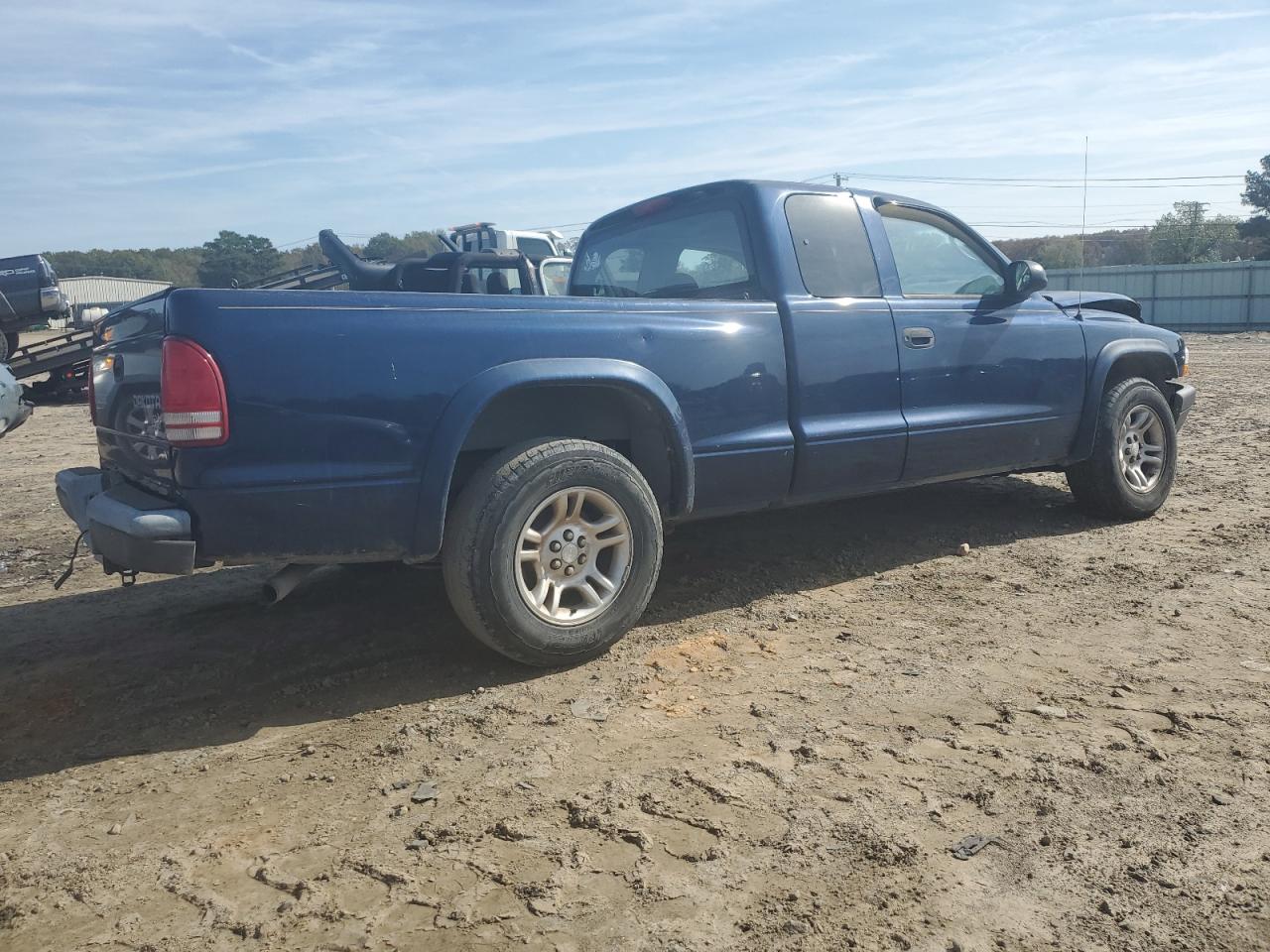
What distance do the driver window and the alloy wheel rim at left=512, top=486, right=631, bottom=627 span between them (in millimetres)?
2097

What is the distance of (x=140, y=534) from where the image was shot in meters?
3.05

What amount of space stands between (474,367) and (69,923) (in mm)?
1978

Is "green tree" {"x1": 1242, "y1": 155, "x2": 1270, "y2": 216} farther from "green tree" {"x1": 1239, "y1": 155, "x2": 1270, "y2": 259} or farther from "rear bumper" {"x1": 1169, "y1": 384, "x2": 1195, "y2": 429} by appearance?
"rear bumper" {"x1": 1169, "y1": 384, "x2": 1195, "y2": 429}

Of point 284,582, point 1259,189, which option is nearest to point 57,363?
point 284,582

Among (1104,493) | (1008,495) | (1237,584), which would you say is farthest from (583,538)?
(1008,495)

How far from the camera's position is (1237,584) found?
4543 millimetres

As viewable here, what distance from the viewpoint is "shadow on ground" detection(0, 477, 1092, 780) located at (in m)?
3.38

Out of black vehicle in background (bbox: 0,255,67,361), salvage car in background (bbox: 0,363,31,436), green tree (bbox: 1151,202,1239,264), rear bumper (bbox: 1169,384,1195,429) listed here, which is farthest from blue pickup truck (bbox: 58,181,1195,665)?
green tree (bbox: 1151,202,1239,264)

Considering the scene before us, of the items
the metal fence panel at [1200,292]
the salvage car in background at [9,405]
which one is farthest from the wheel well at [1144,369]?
the metal fence panel at [1200,292]

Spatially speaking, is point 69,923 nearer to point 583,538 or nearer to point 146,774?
point 146,774

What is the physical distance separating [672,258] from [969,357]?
159 cm

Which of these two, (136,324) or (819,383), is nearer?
(136,324)

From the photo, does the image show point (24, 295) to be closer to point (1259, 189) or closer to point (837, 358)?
point (837, 358)

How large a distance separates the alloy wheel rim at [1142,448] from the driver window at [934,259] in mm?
1258
